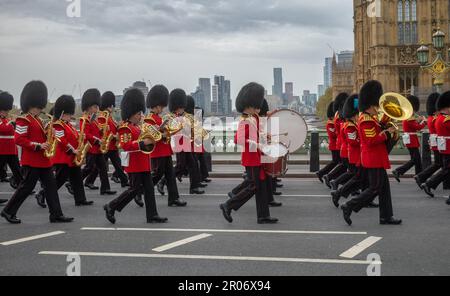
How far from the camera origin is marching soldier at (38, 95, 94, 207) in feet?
37.0

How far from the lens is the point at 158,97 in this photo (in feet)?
37.8

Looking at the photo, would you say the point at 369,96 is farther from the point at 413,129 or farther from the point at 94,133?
the point at 94,133

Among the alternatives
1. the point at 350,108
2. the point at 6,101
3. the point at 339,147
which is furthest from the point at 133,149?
the point at 339,147

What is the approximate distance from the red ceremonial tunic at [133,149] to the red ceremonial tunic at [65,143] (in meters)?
2.14

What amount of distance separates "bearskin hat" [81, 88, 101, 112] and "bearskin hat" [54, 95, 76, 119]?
5.04 feet

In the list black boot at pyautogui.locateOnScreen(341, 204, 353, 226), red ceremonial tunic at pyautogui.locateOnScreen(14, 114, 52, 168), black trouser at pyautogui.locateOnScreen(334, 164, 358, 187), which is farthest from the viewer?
black trouser at pyautogui.locateOnScreen(334, 164, 358, 187)

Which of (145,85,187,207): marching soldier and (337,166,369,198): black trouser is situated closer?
(337,166,369,198): black trouser

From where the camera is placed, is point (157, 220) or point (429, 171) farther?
point (429, 171)

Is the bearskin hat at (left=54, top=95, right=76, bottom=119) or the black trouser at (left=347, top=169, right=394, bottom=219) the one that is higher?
the bearskin hat at (left=54, top=95, right=76, bottom=119)

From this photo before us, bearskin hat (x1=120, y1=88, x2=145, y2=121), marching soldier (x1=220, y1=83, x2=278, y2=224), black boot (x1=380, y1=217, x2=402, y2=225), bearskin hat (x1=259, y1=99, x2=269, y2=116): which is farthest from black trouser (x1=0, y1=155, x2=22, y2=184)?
black boot (x1=380, y1=217, x2=402, y2=225)

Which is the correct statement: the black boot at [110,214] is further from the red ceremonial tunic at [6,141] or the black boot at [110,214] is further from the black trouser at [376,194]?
the red ceremonial tunic at [6,141]

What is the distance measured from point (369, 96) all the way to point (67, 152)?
5.24 metres

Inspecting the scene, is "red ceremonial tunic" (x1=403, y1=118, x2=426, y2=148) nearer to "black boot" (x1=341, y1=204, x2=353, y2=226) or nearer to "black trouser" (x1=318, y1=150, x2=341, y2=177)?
"black trouser" (x1=318, y1=150, x2=341, y2=177)
